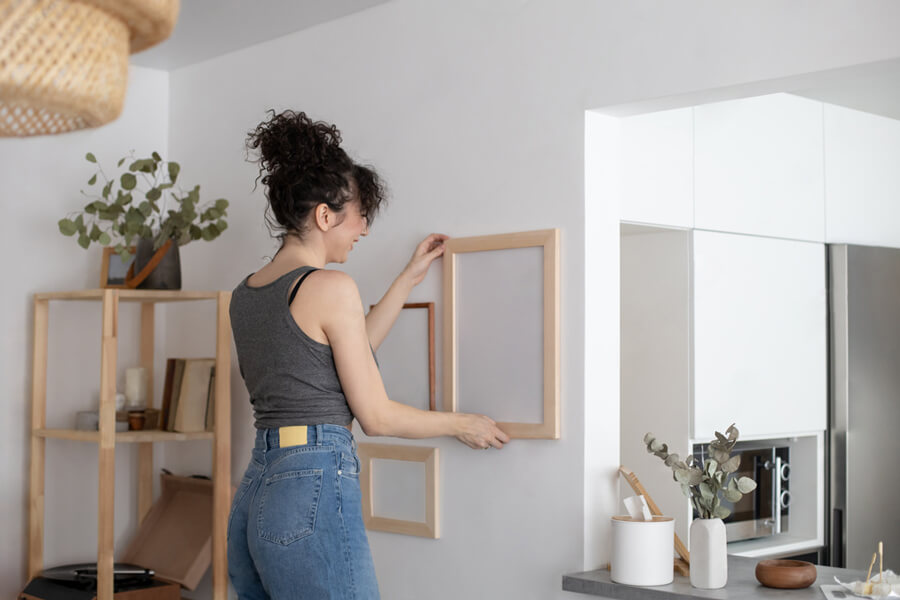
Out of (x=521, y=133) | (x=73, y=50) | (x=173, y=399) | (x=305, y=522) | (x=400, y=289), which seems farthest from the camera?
(x=173, y=399)

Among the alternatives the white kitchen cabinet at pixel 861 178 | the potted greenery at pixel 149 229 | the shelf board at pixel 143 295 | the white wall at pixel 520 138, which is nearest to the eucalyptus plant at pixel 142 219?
the potted greenery at pixel 149 229

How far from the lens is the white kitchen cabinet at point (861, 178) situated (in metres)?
3.44

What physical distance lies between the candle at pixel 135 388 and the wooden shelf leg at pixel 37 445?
0.84 ft

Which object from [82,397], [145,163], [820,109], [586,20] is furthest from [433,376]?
[820,109]

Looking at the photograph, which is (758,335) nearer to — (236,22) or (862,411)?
(862,411)

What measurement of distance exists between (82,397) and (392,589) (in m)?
1.37

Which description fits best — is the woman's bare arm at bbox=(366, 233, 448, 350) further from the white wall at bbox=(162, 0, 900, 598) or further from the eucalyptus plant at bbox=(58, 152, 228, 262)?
the eucalyptus plant at bbox=(58, 152, 228, 262)

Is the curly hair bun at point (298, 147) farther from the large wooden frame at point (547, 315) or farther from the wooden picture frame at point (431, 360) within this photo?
the wooden picture frame at point (431, 360)

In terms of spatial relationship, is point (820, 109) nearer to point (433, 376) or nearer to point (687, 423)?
point (687, 423)

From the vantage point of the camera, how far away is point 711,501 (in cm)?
222

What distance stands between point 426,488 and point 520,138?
935 mm

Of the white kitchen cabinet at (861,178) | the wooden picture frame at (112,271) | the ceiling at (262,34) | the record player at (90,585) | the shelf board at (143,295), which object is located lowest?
the record player at (90,585)

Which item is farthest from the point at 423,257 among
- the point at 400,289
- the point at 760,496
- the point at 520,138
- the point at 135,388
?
the point at 760,496

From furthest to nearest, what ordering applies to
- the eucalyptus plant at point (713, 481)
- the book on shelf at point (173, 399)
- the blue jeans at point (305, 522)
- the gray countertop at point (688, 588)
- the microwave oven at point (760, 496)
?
1. the book on shelf at point (173, 399)
2. the microwave oven at point (760, 496)
3. the eucalyptus plant at point (713, 481)
4. the gray countertop at point (688, 588)
5. the blue jeans at point (305, 522)
